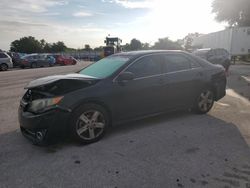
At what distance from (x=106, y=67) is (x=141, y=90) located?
35.1 inches

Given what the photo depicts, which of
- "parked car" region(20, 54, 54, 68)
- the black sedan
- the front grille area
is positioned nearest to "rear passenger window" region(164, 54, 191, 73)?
the black sedan

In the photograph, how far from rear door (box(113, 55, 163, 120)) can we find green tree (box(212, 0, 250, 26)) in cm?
4002

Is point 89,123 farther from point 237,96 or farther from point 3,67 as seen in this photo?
point 3,67

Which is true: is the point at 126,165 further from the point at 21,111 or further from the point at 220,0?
the point at 220,0

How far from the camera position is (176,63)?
18.6ft

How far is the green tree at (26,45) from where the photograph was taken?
78.3 metres

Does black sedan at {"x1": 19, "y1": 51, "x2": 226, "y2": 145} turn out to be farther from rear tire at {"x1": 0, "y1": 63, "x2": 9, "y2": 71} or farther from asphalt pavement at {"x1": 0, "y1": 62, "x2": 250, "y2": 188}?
rear tire at {"x1": 0, "y1": 63, "x2": 9, "y2": 71}

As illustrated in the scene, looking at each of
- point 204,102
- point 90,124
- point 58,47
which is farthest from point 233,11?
point 58,47

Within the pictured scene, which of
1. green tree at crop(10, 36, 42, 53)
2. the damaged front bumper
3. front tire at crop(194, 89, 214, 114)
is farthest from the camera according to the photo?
green tree at crop(10, 36, 42, 53)

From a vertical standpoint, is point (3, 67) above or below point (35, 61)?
below

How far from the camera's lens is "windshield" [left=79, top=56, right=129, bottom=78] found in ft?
16.2

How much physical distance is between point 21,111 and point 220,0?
44.6m

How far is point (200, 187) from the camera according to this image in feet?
10.1

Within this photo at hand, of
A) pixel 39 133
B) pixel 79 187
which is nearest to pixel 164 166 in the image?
pixel 79 187
